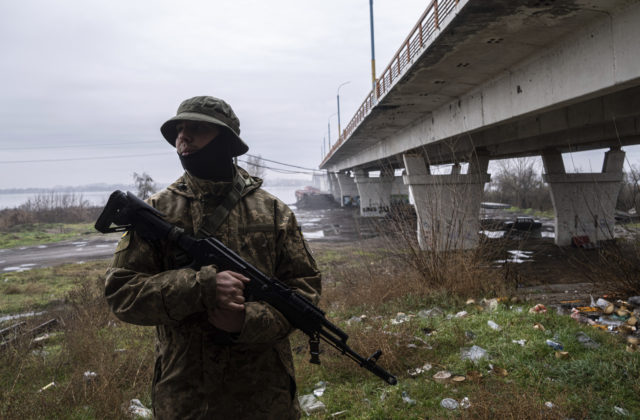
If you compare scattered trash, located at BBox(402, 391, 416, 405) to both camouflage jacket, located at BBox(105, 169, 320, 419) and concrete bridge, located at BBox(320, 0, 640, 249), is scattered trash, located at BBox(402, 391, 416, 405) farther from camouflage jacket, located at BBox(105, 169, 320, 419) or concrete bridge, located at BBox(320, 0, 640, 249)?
concrete bridge, located at BBox(320, 0, 640, 249)

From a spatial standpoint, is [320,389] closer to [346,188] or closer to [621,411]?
[621,411]

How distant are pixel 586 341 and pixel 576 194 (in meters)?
12.9

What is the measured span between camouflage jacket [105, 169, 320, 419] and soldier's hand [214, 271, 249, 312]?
35mm

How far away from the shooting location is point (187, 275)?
158cm

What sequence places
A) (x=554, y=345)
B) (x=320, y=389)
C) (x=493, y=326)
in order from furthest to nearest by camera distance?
(x=493, y=326) < (x=554, y=345) < (x=320, y=389)

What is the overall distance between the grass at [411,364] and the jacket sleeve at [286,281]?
2051 millimetres

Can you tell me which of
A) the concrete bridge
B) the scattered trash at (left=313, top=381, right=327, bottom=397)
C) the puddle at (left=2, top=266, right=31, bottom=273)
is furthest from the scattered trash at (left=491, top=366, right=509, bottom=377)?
the puddle at (left=2, top=266, right=31, bottom=273)

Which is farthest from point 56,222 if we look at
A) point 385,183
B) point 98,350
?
point 98,350

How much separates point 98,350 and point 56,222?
3324cm

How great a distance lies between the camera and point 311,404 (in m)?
3.65

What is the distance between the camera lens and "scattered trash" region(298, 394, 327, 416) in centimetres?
354

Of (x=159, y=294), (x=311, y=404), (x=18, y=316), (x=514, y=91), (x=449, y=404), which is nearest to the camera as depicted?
(x=159, y=294)

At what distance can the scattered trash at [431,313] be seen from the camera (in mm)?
5938

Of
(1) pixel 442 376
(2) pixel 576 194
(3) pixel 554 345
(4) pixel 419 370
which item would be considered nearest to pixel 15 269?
(4) pixel 419 370
